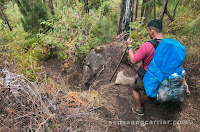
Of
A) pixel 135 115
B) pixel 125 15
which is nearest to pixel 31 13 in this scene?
pixel 125 15

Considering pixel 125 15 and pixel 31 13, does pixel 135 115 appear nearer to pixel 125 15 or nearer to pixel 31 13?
pixel 125 15

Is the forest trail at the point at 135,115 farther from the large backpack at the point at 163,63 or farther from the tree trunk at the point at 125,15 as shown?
the tree trunk at the point at 125,15

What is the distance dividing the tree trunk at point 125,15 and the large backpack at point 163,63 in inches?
163

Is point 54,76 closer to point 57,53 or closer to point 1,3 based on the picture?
point 57,53

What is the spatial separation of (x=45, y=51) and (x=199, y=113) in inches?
237

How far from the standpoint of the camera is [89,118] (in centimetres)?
246

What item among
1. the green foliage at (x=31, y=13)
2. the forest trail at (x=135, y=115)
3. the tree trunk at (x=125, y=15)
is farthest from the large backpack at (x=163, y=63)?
the green foliage at (x=31, y=13)

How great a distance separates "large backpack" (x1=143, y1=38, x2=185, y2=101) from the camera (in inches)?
81.3

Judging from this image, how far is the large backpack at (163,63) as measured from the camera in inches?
81.3

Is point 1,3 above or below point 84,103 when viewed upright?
above

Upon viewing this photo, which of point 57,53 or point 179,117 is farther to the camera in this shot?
point 57,53

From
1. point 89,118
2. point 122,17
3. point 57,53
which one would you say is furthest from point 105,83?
point 122,17

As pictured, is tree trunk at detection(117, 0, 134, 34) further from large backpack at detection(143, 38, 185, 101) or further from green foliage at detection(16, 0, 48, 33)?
large backpack at detection(143, 38, 185, 101)

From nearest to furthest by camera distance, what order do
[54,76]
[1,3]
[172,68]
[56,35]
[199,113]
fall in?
[172,68], [199,113], [54,76], [56,35], [1,3]
